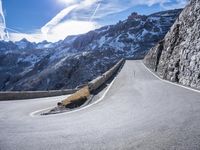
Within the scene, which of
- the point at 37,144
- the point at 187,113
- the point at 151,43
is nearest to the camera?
the point at 37,144

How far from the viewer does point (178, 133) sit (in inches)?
248

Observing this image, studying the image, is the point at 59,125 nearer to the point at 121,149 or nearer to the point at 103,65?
the point at 121,149

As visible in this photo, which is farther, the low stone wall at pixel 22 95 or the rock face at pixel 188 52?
the low stone wall at pixel 22 95

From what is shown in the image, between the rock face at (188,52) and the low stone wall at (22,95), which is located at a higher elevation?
the rock face at (188,52)

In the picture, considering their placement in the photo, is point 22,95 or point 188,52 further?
point 22,95

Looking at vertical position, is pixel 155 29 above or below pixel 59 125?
above

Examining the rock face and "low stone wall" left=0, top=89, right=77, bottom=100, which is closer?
the rock face

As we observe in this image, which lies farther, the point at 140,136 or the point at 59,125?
the point at 59,125

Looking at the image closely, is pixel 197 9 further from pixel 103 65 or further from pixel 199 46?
pixel 103 65

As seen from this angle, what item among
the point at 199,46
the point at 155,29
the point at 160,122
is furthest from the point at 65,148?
the point at 155,29

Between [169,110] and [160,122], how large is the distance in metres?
1.97

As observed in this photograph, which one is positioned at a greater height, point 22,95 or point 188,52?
point 188,52

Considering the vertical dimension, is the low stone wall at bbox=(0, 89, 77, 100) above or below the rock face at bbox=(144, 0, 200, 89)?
below

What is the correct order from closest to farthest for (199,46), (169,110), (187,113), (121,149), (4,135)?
(121,149) → (4,135) → (187,113) → (169,110) → (199,46)
